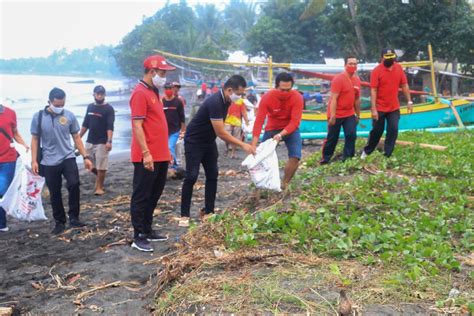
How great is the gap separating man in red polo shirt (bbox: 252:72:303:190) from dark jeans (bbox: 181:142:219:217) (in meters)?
0.67

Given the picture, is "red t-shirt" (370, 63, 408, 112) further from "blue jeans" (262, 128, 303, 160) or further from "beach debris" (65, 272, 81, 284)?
"beach debris" (65, 272, 81, 284)

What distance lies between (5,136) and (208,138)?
260 centimetres

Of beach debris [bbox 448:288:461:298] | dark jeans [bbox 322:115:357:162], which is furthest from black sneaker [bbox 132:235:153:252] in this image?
dark jeans [bbox 322:115:357:162]

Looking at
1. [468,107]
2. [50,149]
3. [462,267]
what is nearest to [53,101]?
[50,149]

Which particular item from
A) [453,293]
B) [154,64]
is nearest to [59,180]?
[154,64]

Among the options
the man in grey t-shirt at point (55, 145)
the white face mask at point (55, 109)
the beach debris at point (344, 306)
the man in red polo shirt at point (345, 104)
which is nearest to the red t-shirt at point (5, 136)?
the man in grey t-shirt at point (55, 145)

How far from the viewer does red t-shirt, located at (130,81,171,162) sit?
4.70 meters

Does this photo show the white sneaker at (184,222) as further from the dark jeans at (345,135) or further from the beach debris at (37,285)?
the dark jeans at (345,135)

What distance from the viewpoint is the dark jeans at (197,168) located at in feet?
18.3

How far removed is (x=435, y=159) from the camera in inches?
268

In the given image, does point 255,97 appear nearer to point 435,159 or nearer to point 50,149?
point 435,159

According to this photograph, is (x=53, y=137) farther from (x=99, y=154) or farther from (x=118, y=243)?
(x=99, y=154)

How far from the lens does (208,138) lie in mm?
5602

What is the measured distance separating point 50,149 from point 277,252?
10.6 ft
